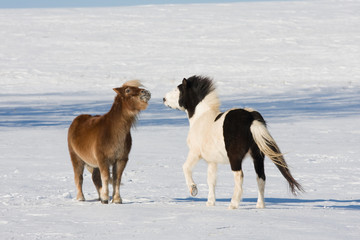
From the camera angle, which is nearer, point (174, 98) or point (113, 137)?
point (113, 137)

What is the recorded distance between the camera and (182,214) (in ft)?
21.0

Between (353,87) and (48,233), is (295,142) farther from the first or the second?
(353,87)

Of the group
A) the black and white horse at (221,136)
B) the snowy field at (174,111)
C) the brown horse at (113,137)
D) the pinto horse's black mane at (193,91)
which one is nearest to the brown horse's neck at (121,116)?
the brown horse at (113,137)

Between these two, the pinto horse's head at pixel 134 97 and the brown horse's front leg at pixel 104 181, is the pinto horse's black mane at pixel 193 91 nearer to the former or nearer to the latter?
the pinto horse's head at pixel 134 97

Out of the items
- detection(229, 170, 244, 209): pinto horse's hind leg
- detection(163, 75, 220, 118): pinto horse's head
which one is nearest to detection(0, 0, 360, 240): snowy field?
detection(229, 170, 244, 209): pinto horse's hind leg

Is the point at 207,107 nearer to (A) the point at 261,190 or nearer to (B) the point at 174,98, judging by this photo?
(B) the point at 174,98

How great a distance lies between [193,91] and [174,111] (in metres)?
15.2

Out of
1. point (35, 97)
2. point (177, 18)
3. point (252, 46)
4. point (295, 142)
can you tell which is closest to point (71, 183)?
point (295, 142)

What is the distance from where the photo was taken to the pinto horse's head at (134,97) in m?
7.50

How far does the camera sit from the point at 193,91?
7703 mm

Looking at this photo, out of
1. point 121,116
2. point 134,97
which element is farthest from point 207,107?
point 121,116

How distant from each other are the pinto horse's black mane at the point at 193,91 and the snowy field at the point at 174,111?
1.18 metres

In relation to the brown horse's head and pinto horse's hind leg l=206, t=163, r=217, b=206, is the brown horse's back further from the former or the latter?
pinto horse's hind leg l=206, t=163, r=217, b=206

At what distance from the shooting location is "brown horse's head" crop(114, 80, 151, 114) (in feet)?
24.6
